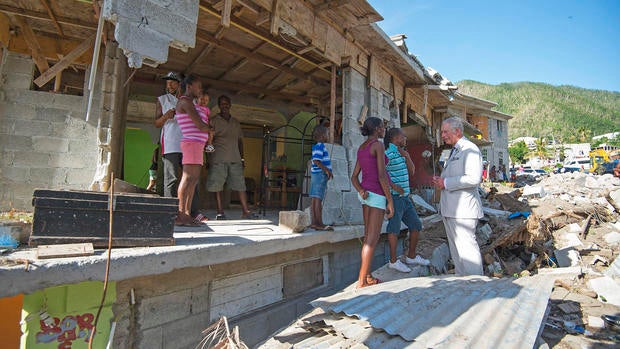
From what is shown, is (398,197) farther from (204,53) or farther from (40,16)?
(40,16)

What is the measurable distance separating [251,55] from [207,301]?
4.29 metres

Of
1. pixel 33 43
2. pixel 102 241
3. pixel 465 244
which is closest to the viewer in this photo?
pixel 102 241

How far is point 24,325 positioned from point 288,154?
7008mm

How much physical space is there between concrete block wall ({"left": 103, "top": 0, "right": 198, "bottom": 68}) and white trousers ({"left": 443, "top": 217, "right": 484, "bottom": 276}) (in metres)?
3.67

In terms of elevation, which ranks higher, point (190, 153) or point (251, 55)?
point (251, 55)

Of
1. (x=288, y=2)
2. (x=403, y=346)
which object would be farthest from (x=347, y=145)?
(x=403, y=346)

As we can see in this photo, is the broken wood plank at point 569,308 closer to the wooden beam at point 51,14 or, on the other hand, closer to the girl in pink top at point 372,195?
the girl in pink top at point 372,195

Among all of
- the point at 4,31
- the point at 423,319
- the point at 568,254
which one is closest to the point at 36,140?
the point at 4,31

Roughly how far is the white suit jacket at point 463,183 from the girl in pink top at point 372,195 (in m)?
0.78

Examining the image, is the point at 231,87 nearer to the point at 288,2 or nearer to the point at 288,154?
the point at 288,154

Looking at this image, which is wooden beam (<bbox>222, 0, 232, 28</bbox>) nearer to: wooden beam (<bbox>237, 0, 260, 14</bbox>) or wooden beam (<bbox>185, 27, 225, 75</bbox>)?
wooden beam (<bbox>237, 0, 260, 14</bbox>)

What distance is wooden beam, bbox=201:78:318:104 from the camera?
23.1 feet

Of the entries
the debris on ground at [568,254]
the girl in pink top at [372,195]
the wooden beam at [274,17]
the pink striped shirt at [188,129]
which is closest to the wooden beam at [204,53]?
the wooden beam at [274,17]

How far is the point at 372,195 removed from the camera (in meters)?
3.70
